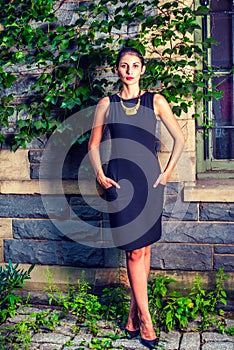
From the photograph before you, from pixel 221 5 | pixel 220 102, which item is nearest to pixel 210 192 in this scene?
pixel 220 102

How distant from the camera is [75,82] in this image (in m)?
4.54

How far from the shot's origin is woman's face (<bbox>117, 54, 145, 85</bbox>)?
3.69 metres

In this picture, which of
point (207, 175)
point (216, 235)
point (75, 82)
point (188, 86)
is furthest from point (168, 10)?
point (216, 235)

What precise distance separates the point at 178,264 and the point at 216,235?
0.41 meters

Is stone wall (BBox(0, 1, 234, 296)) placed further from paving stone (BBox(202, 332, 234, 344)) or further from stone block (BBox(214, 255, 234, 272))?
paving stone (BBox(202, 332, 234, 344))

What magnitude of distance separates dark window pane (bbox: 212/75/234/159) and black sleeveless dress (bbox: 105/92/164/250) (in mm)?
1114

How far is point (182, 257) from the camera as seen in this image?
182 inches

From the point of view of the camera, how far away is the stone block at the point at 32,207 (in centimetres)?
476

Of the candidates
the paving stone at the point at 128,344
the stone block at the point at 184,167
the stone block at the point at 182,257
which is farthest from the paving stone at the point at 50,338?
the stone block at the point at 184,167

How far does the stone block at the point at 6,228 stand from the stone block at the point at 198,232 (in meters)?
1.35

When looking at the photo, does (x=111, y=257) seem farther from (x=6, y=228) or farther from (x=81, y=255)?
(x=6, y=228)

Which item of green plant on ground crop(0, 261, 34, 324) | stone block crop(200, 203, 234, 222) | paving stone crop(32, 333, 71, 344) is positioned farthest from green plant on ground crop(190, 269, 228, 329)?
green plant on ground crop(0, 261, 34, 324)

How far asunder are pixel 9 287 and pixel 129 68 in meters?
1.99

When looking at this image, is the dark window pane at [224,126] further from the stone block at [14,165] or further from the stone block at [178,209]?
the stone block at [14,165]
